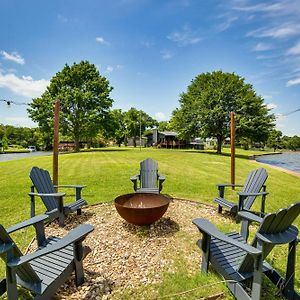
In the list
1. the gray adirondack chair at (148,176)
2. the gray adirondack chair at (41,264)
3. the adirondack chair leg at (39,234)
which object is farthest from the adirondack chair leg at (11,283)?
the gray adirondack chair at (148,176)

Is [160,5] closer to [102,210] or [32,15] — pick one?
[32,15]

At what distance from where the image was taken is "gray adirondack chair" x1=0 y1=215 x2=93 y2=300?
1777 mm

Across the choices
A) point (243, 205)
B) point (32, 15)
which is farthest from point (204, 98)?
point (243, 205)

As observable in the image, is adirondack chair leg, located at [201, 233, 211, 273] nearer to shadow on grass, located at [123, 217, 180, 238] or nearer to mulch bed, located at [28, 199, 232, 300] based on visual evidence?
mulch bed, located at [28, 199, 232, 300]

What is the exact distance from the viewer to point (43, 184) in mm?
4254

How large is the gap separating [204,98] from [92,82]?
1398 cm

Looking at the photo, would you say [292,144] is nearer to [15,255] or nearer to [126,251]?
[126,251]

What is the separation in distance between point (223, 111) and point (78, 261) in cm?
2453

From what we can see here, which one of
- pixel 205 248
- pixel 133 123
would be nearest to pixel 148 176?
pixel 205 248

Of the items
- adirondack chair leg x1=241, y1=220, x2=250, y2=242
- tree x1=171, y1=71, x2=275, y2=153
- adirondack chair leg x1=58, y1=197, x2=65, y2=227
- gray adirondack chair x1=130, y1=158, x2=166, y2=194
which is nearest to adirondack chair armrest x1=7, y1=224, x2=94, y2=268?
adirondack chair leg x1=58, y1=197, x2=65, y2=227

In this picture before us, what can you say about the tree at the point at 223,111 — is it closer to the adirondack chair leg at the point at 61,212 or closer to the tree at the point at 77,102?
the tree at the point at 77,102

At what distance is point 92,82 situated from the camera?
88.8ft

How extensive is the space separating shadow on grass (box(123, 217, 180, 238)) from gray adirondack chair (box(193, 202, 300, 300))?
117 cm

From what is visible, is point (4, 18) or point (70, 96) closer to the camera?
point (4, 18)
